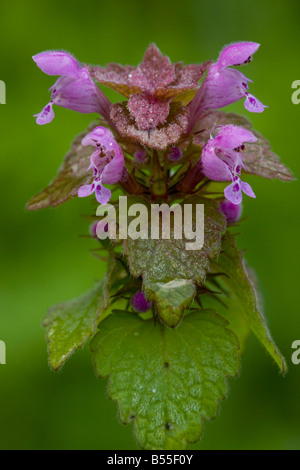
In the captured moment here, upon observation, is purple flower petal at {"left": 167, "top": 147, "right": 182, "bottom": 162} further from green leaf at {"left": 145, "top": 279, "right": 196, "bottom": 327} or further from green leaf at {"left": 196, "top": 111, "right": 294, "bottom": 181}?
green leaf at {"left": 145, "top": 279, "right": 196, "bottom": 327}

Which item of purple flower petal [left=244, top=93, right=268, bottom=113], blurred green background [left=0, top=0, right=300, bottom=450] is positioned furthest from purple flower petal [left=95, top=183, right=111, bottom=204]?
blurred green background [left=0, top=0, right=300, bottom=450]

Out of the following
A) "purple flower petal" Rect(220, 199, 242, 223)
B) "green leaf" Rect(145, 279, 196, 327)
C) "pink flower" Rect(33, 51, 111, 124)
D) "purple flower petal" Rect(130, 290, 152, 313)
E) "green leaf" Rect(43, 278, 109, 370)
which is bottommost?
"green leaf" Rect(43, 278, 109, 370)

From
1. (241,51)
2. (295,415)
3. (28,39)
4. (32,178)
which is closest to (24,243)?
(32,178)

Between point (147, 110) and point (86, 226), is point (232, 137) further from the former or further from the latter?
point (86, 226)

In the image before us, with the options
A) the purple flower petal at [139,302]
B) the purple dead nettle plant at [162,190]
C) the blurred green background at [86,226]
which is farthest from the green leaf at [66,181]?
the blurred green background at [86,226]

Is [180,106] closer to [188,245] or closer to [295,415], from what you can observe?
[188,245]
